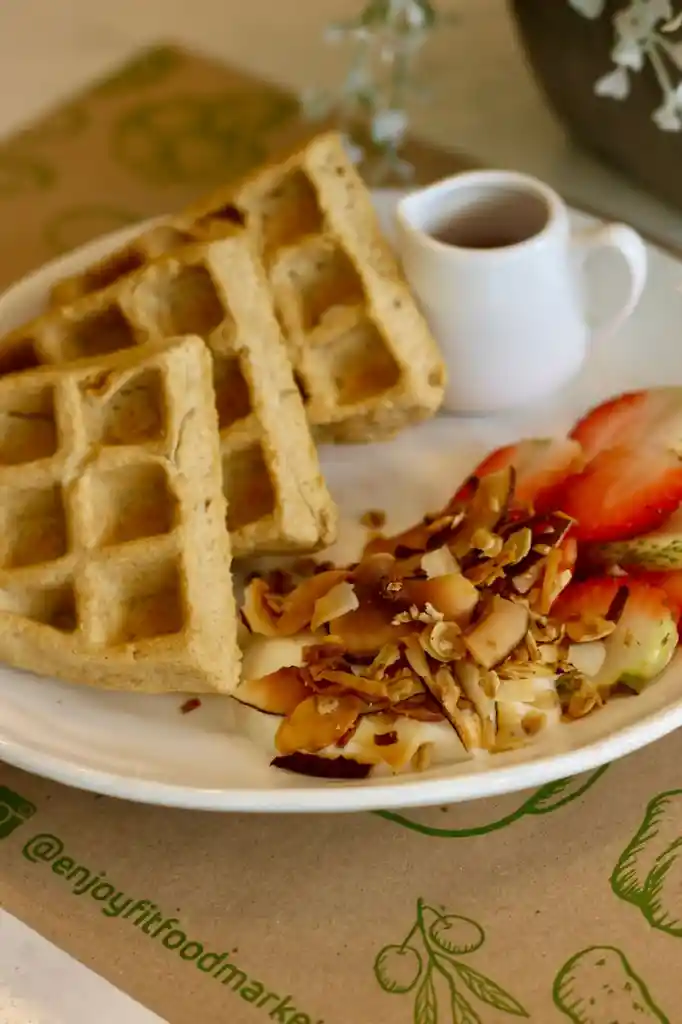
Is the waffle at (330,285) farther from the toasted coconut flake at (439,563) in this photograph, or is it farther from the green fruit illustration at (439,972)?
the green fruit illustration at (439,972)

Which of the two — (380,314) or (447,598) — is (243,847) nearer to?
(447,598)

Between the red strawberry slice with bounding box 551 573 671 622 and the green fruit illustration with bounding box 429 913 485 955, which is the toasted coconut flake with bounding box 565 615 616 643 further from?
the green fruit illustration with bounding box 429 913 485 955

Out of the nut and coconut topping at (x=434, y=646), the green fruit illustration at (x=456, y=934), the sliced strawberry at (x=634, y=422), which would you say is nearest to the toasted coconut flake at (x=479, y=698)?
the nut and coconut topping at (x=434, y=646)

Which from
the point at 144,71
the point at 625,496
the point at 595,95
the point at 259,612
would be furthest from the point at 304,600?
the point at 144,71

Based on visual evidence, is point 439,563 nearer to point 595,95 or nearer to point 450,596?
point 450,596

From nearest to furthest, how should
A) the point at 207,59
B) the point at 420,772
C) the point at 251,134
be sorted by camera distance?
1. the point at 420,772
2. the point at 251,134
3. the point at 207,59

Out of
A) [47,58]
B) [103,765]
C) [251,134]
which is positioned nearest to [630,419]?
[103,765]

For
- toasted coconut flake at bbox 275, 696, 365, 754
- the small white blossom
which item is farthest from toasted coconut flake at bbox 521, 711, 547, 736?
the small white blossom
